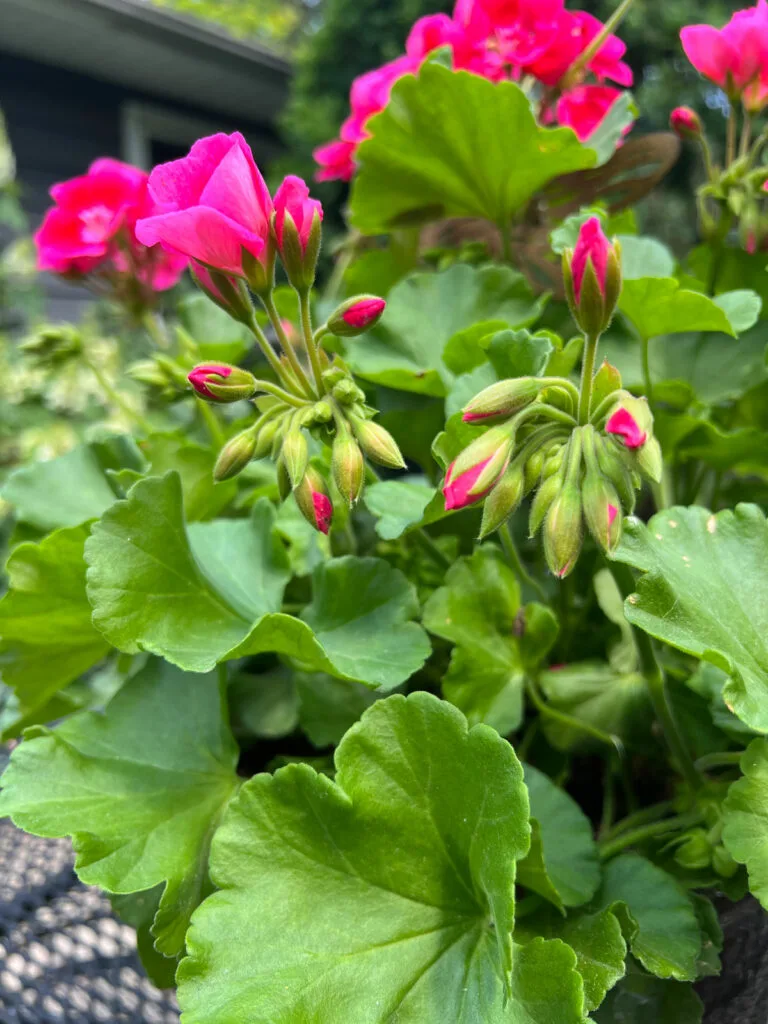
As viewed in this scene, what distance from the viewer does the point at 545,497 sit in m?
0.36

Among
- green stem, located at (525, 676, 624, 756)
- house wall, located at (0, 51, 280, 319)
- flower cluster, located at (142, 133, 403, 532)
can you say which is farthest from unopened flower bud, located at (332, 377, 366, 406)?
house wall, located at (0, 51, 280, 319)

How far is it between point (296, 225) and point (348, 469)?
12cm

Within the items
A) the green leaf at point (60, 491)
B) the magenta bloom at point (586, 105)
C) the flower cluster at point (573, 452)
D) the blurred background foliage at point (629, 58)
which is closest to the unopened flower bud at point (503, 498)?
the flower cluster at point (573, 452)

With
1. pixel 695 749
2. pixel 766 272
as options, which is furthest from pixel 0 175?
pixel 695 749

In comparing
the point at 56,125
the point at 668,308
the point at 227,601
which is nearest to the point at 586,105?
the point at 668,308

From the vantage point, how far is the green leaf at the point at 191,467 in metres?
0.55

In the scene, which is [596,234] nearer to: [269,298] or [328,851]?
[269,298]

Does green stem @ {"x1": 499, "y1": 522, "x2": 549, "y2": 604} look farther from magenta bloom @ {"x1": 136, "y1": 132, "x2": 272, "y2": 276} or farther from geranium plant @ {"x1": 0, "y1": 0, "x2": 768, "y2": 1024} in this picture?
magenta bloom @ {"x1": 136, "y1": 132, "x2": 272, "y2": 276}

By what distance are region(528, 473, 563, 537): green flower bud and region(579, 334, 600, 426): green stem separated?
3 centimetres

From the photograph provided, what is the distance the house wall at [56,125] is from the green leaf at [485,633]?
163 inches

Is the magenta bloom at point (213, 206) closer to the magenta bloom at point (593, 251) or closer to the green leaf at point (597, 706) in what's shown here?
the magenta bloom at point (593, 251)

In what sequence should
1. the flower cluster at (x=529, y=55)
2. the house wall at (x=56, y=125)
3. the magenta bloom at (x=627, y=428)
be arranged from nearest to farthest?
the magenta bloom at (x=627, y=428) < the flower cluster at (x=529, y=55) < the house wall at (x=56, y=125)

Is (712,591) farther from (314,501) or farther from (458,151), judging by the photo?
(458,151)

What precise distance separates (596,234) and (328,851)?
301 mm
